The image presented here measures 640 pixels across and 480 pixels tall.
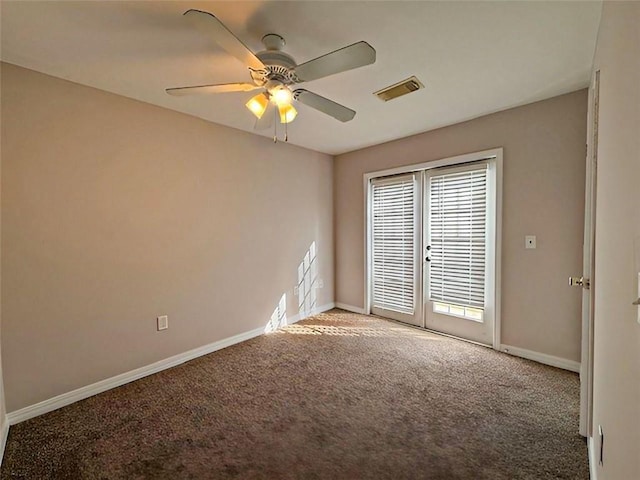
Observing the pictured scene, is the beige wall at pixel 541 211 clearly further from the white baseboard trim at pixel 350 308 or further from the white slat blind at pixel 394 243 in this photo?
the white baseboard trim at pixel 350 308

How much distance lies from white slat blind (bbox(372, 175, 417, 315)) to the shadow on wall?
33.0 inches

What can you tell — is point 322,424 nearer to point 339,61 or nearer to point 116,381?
point 116,381

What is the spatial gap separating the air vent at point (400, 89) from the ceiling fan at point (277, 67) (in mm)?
520

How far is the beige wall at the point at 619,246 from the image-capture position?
81 centimetres

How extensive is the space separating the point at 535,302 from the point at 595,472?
1.58 m

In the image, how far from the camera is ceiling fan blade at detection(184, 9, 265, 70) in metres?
1.24

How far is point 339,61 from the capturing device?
1.50 m

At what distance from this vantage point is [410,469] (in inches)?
62.7

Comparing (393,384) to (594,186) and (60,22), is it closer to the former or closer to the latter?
(594,186)

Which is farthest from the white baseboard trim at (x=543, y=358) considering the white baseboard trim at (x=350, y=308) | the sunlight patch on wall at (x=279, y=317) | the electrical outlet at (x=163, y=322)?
the electrical outlet at (x=163, y=322)

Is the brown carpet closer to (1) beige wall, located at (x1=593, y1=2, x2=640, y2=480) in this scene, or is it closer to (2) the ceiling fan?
(1) beige wall, located at (x1=593, y1=2, x2=640, y2=480)

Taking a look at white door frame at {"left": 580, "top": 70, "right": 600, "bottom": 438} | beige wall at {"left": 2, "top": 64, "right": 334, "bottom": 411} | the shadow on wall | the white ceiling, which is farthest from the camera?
the shadow on wall

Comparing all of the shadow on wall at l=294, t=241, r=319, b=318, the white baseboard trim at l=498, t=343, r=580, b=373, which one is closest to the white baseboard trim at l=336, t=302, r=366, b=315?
the shadow on wall at l=294, t=241, r=319, b=318

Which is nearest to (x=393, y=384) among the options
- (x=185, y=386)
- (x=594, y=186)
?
(x=185, y=386)
